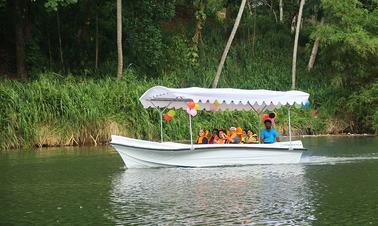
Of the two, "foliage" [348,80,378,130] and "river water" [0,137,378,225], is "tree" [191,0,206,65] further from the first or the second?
"river water" [0,137,378,225]

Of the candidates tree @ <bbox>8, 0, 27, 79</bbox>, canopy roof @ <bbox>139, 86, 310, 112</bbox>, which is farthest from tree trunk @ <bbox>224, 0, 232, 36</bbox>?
canopy roof @ <bbox>139, 86, 310, 112</bbox>

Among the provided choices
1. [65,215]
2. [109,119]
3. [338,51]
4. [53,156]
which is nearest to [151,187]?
[65,215]

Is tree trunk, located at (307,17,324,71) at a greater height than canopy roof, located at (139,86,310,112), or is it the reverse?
tree trunk, located at (307,17,324,71)

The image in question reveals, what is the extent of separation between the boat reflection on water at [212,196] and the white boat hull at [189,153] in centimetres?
44

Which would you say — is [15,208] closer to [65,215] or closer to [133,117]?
[65,215]

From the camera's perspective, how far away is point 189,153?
20297mm

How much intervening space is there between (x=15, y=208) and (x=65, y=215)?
1469mm

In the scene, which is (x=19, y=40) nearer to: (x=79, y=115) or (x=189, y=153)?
(x=79, y=115)

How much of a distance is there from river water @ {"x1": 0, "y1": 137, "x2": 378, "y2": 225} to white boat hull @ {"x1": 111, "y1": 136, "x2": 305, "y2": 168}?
0.45 meters

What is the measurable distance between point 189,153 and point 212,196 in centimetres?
577

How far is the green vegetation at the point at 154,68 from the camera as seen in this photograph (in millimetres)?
29906

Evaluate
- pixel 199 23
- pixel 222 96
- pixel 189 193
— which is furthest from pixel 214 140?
pixel 199 23

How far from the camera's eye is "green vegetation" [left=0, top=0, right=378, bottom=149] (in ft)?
98.1

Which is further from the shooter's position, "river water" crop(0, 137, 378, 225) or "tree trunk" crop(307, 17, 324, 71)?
"tree trunk" crop(307, 17, 324, 71)
